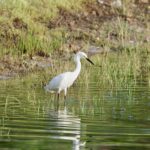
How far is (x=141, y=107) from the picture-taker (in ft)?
47.9

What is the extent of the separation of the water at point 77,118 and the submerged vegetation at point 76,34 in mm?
1842

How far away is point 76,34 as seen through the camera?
91.1 ft

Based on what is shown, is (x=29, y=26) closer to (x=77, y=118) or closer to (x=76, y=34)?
(x=76, y=34)

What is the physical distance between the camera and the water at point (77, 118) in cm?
1105

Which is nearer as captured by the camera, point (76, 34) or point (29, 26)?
point (29, 26)

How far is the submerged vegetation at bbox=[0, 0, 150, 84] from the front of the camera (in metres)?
21.3

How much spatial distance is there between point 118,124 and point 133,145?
1.82 meters

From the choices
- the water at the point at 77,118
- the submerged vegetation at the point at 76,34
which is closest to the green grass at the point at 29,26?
the submerged vegetation at the point at 76,34

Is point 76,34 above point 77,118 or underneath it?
above

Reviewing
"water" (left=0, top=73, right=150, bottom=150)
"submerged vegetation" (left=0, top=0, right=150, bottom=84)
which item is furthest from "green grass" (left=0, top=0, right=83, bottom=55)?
"water" (left=0, top=73, right=150, bottom=150)

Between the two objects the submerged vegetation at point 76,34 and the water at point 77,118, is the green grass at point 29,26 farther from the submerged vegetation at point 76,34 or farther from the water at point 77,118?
the water at point 77,118

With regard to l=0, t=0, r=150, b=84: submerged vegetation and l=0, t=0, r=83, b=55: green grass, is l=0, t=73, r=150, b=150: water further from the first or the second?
l=0, t=0, r=83, b=55: green grass

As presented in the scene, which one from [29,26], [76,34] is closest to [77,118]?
[29,26]

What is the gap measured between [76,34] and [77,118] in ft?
47.5
